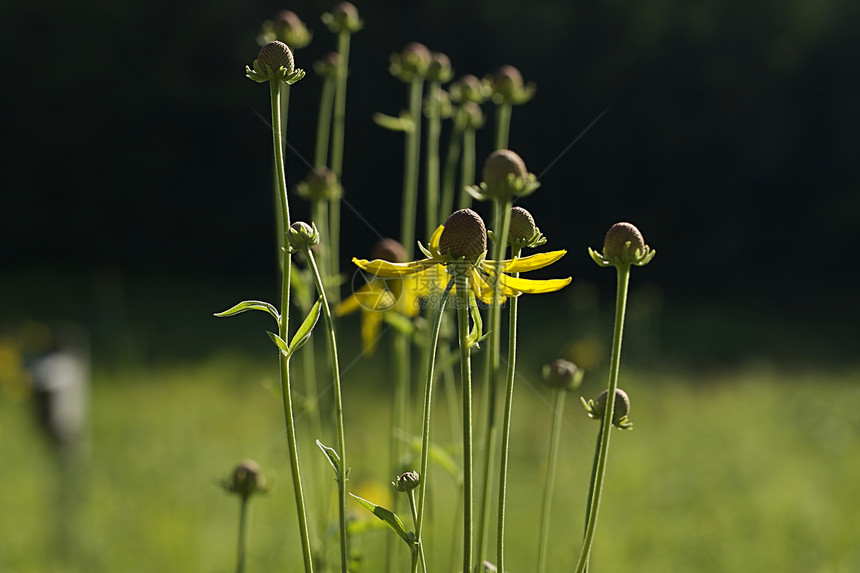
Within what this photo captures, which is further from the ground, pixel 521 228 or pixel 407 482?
pixel 521 228

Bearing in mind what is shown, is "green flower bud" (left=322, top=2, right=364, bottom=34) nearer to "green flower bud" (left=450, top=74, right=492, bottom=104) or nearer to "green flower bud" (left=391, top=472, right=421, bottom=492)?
"green flower bud" (left=450, top=74, right=492, bottom=104)

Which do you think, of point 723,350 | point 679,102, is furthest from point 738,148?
point 723,350

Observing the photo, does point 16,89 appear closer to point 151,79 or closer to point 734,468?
point 151,79

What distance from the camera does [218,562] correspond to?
160 cm

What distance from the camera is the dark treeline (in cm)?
493

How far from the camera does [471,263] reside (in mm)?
328

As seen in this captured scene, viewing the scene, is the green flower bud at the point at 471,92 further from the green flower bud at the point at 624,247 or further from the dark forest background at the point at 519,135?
the dark forest background at the point at 519,135

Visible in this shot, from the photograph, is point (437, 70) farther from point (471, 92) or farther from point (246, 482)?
point (246, 482)

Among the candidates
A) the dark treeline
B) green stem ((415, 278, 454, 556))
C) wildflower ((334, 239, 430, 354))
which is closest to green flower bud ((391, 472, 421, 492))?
green stem ((415, 278, 454, 556))

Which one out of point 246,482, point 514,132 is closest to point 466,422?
point 246,482

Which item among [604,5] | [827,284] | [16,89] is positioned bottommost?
[827,284]

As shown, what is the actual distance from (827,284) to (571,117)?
197cm

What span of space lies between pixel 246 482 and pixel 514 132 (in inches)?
182

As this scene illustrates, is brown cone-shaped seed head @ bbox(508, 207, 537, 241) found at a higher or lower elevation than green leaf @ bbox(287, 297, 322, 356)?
higher
